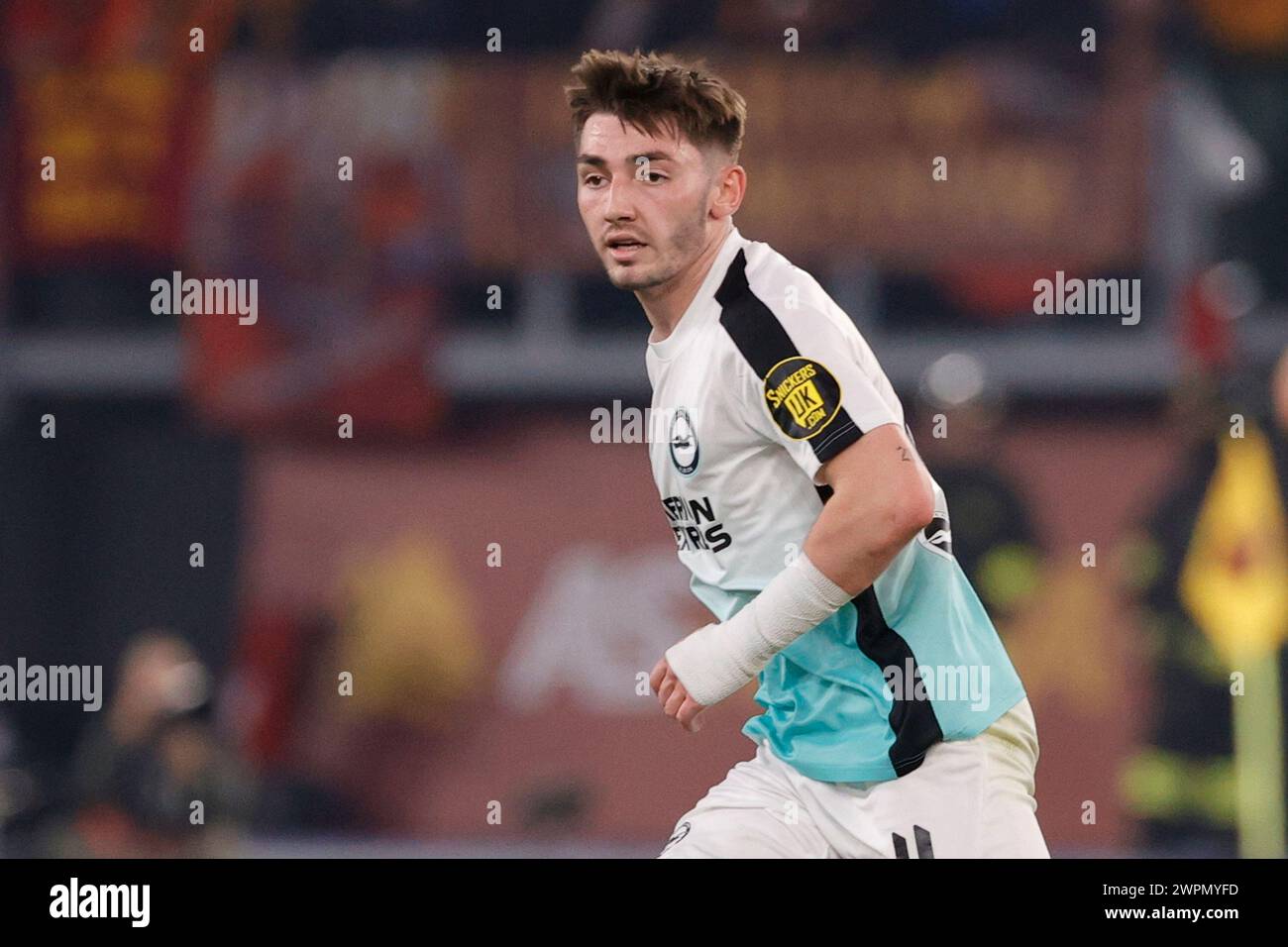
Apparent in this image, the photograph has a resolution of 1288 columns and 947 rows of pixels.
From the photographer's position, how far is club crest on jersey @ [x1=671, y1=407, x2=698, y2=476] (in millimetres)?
4930

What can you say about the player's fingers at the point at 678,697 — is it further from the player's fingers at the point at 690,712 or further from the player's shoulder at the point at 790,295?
the player's shoulder at the point at 790,295

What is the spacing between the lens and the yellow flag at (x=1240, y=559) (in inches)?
564

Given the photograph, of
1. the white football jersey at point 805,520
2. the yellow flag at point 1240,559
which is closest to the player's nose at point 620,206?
the white football jersey at point 805,520

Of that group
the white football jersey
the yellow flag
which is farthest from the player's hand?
the yellow flag

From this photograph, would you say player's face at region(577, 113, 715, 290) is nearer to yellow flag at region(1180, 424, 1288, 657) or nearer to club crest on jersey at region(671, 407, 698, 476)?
club crest on jersey at region(671, 407, 698, 476)

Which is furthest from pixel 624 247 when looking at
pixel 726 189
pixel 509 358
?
pixel 509 358

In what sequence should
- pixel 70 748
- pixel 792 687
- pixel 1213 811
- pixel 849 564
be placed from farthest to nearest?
pixel 70 748, pixel 1213 811, pixel 792 687, pixel 849 564

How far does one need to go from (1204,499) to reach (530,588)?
5.65 metres

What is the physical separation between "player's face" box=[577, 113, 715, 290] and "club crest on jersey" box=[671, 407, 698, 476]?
0.36 meters

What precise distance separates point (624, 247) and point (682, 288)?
192 millimetres

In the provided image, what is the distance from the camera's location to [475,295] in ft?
56.3

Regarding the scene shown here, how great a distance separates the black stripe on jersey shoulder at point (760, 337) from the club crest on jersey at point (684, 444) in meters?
0.26
